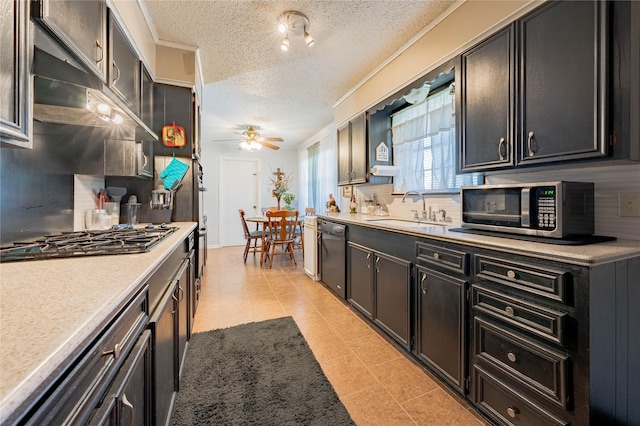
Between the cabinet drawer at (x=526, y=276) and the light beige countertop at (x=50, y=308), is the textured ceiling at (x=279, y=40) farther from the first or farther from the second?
the light beige countertop at (x=50, y=308)

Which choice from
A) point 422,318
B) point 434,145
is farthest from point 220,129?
point 422,318

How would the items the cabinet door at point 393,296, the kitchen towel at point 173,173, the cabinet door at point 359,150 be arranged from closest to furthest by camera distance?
the cabinet door at point 393,296, the kitchen towel at point 173,173, the cabinet door at point 359,150

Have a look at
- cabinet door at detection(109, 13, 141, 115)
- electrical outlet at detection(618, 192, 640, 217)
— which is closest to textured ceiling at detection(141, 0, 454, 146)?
cabinet door at detection(109, 13, 141, 115)

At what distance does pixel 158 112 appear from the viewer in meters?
2.66

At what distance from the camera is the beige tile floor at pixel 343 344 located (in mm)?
1525

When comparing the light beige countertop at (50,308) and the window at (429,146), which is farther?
the window at (429,146)

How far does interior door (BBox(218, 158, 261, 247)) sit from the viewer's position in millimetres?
6645

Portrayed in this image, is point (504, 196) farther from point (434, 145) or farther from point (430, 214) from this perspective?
point (434, 145)

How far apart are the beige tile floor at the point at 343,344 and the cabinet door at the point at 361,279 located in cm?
15

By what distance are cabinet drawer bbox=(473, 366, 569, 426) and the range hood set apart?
2400mm

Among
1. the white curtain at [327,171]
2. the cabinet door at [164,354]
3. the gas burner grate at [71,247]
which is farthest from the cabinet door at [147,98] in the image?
the white curtain at [327,171]

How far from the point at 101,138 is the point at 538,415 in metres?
2.98

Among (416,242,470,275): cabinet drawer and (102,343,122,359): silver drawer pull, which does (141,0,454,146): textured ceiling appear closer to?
(416,242,470,275): cabinet drawer

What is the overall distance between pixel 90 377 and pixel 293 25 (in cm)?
248
